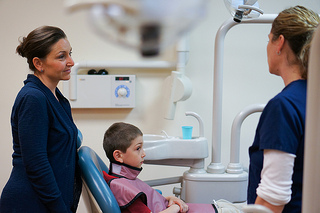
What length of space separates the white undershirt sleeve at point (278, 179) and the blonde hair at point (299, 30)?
25 centimetres

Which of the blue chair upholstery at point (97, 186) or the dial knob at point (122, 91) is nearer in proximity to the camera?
the blue chair upholstery at point (97, 186)

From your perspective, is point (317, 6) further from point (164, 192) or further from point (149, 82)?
point (164, 192)

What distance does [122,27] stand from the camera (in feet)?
1.33

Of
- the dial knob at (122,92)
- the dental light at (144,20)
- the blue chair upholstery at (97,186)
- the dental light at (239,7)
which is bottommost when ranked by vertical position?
the blue chair upholstery at (97,186)

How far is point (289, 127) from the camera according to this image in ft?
2.94

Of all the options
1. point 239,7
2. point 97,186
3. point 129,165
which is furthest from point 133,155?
point 239,7

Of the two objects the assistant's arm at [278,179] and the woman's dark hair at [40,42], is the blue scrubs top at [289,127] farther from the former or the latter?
the woman's dark hair at [40,42]

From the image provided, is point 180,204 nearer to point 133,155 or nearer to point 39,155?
point 133,155

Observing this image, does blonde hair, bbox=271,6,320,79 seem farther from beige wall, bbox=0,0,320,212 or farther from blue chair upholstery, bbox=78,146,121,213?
beige wall, bbox=0,0,320,212

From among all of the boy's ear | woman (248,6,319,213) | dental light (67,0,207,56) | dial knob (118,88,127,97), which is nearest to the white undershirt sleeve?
woman (248,6,319,213)

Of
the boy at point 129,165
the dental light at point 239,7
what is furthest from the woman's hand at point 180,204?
the dental light at point 239,7

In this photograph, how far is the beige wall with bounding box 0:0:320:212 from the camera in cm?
243

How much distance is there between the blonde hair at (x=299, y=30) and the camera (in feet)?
3.21

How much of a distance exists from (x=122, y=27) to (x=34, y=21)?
2224 mm
